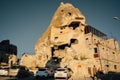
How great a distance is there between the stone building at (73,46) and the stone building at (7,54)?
29.7 feet

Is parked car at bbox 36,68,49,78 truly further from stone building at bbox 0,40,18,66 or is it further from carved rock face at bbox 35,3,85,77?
stone building at bbox 0,40,18,66

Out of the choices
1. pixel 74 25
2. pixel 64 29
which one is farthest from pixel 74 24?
pixel 64 29

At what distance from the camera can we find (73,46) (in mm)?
54281

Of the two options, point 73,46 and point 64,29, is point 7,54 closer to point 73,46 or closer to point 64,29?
point 64,29

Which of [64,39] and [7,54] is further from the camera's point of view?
[7,54]

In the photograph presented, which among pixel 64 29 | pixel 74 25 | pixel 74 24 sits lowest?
pixel 64 29

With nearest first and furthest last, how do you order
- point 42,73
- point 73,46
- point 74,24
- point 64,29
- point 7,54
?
point 42,73
point 73,46
point 64,29
point 74,24
point 7,54

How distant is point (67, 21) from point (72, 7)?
7561 millimetres

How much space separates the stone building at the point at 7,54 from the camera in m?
58.8

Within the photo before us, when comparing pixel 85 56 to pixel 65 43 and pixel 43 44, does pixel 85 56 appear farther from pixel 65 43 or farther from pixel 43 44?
pixel 43 44

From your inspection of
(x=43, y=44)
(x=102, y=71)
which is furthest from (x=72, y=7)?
(x=102, y=71)

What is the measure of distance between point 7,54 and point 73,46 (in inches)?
941

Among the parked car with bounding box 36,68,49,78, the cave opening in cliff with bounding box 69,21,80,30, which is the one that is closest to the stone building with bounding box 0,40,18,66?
the cave opening in cliff with bounding box 69,21,80,30

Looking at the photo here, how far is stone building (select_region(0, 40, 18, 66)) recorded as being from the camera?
58.8 meters
